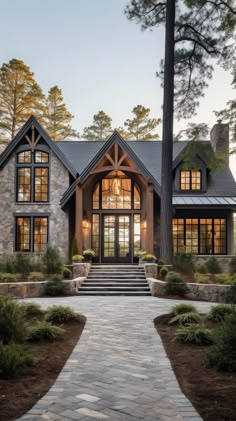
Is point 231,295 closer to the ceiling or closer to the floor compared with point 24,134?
closer to the floor

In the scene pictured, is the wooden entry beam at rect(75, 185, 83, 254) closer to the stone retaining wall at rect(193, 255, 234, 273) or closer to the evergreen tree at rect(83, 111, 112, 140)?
the stone retaining wall at rect(193, 255, 234, 273)

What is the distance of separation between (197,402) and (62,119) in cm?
3801

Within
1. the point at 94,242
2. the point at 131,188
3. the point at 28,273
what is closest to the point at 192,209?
the point at 131,188

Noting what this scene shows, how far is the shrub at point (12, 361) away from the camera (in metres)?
4.83

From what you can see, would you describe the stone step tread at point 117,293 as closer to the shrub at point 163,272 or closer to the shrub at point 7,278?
the shrub at point 163,272

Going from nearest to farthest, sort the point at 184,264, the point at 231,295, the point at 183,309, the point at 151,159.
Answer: the point at 183,309 → the point at 231,295 → the point at 184,264 → the point at 151,159

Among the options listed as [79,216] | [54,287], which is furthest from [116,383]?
[79,216]

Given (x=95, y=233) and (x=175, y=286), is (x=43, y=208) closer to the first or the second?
(x=95, y=233)

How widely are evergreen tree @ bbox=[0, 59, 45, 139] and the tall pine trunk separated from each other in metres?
20.6

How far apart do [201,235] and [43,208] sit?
8.09 meters

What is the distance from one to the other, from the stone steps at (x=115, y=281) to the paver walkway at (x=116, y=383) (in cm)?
619

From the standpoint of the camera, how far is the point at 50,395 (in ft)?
13.8

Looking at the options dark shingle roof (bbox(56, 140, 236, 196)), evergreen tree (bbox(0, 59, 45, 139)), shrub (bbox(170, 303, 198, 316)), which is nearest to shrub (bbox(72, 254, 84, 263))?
dark shingle roof (bbox(56, 140, 236, 196))

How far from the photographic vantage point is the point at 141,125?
4091cm
